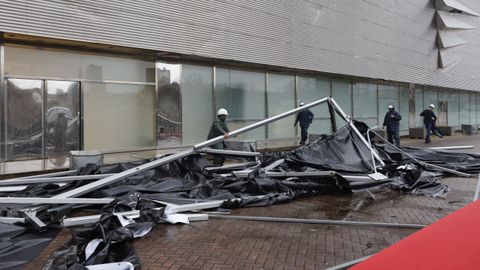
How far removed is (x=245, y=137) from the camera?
52.6ft

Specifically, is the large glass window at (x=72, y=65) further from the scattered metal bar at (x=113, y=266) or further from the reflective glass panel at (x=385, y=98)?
the reflective glass panel at (x=385, y=98)

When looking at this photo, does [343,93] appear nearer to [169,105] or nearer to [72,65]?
[169,105]

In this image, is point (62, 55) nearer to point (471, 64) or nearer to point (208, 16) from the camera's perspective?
point (208, 16)

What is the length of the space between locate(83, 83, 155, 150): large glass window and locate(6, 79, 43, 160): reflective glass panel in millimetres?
1322

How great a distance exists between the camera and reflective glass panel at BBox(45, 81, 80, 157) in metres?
10.7

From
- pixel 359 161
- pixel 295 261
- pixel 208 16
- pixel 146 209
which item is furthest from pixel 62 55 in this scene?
pixel 295 261

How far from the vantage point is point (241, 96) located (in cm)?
1600

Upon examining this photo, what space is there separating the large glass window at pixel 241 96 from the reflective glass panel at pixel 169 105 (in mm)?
1916

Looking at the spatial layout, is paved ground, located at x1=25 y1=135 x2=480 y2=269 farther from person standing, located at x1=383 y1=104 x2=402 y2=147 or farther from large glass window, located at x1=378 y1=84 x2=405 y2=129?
large glass window, located at x1=378 y1=84 x2=405 y2=129

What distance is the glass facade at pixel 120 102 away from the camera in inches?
404

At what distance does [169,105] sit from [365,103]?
1361 centimetres

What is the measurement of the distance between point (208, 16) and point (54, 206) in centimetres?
968

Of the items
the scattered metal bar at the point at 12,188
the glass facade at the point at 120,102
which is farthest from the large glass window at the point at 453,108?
the scattered metal bar at the point at 12,188

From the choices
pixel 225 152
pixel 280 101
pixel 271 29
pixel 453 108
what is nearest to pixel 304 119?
pixel 280 101
